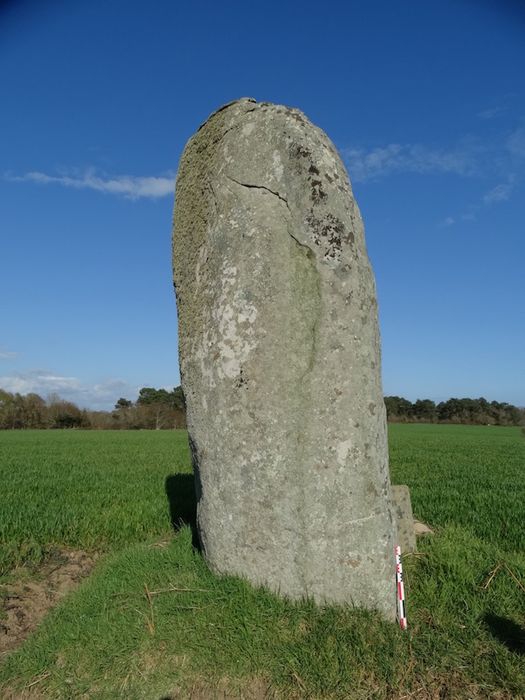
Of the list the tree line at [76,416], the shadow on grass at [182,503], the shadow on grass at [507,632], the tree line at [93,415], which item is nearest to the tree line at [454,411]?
the tree line at [93,415]

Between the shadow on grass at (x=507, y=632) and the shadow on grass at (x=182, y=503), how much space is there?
249 centimetres

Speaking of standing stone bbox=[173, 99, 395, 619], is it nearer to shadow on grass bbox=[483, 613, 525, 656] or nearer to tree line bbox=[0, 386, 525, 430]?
shadow on grass bbox=[483, 613, 525, 656]

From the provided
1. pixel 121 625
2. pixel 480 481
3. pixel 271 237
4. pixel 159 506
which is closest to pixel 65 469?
pixel 159 506

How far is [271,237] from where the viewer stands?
3.95m

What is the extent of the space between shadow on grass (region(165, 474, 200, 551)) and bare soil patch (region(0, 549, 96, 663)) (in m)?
1.14

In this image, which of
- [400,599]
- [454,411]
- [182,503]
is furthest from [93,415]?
[400,599]

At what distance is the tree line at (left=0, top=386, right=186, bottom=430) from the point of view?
2638 inches

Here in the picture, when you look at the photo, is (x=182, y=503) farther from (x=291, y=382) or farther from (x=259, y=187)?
(x=259, y=187)

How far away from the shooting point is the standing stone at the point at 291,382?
365 centimetres

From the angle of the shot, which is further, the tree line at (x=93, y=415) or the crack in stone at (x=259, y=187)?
the tree line at (x=93, y=415)

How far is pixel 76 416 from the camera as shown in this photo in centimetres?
6944

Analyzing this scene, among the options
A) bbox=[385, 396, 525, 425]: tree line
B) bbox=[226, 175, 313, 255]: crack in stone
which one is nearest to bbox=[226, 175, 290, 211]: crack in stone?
bbox=[226, 175, 313, 255]: crack in stone

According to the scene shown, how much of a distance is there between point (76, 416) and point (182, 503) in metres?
66.9

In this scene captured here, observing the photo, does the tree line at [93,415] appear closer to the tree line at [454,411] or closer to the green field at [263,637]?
the tree line at [454,411]
